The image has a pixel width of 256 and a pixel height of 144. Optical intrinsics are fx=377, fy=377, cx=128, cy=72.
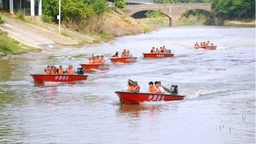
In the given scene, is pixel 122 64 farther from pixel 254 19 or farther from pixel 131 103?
pixel 254 19

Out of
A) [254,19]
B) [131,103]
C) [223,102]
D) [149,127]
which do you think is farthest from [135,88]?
[254,19]

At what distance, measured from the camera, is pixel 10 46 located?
143 ft

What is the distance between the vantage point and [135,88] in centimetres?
1936

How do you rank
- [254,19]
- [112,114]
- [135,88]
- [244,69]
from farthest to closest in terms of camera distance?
[254,19] → [244,69] → [135,88] → [112,114]

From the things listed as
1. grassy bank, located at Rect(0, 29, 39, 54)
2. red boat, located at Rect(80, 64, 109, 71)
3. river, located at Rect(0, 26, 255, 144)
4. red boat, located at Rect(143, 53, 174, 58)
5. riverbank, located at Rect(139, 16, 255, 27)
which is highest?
riverbank, located at Rect(139, 16, 255, 27)

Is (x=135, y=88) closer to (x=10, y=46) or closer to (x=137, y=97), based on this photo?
(x=137, y=97)

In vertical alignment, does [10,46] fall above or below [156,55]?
above

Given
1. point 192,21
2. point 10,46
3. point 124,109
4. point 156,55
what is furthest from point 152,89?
point 192,21

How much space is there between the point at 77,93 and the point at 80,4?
4578 centimetres

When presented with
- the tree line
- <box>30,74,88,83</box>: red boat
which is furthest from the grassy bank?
the tree line

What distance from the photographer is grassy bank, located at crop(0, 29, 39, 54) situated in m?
41.8

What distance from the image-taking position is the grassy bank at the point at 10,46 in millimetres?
41812

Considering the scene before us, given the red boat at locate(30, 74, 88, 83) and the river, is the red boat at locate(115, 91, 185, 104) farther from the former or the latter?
the red boat at locate(30, 74, 88, 83)

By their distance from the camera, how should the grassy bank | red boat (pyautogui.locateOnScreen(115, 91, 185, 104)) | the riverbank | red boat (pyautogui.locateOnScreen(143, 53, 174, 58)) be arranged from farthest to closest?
the riverbank, red boat (pyautogui.locateOnScreen(143, 53, 174, 58)), the grassy bank, red boat (pyautogui.locateOnScreen(115, 91, 185, 104))
